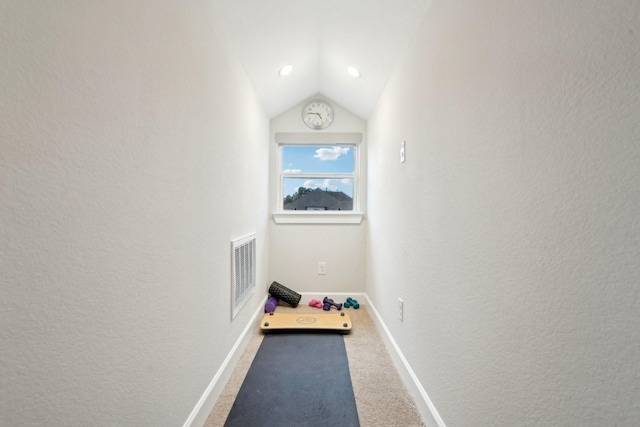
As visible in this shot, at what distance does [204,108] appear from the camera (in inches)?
52.3

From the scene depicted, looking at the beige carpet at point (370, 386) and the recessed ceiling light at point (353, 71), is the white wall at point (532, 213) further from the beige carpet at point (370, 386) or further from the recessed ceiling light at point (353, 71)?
the recessed ceiling light at point (353, 71)

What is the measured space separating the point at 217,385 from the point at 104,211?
3.90ft

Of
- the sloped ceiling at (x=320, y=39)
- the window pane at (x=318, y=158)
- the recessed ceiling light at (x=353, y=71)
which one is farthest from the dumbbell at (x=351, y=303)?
the recessed ceiling light at (x=353, y=71)

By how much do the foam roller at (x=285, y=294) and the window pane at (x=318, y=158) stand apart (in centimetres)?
128

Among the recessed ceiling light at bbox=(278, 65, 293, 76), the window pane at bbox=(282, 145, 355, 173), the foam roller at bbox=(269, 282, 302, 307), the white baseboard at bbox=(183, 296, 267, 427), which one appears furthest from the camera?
the window pane at bbox=(282, 145, 355, 173)

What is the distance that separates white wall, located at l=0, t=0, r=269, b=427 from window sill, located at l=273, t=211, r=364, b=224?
169 centimetres

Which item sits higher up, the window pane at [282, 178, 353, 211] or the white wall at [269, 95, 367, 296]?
the window pane at [282, 178, 353, 211]

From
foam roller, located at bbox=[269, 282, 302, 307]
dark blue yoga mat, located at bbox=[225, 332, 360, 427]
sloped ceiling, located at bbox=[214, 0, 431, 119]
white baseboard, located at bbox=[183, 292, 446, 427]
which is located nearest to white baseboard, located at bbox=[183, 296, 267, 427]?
white baseboard, located at bbox=[183, 292, 446, 427]

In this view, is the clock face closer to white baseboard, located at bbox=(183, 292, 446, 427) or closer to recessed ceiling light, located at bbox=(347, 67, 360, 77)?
recessed ceiling light, located at bbox=(347, 67, 360, 77)

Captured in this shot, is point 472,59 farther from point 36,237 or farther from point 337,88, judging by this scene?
point 337,88

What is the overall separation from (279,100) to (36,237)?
→ 2.41 meters

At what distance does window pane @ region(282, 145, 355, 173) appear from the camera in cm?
316

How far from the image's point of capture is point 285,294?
9.34 feet

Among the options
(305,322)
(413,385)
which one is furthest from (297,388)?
(305,322)
